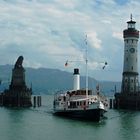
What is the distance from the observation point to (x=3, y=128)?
79.8 m

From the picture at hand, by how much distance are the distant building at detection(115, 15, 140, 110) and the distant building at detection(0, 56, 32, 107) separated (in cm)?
2727

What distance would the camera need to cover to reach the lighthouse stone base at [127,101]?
459 ft

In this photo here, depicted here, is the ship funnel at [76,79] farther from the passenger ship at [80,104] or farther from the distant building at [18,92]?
the distant building at [18,92]

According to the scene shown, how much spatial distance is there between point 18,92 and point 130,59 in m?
34.2

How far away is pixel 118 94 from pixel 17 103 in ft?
96.6

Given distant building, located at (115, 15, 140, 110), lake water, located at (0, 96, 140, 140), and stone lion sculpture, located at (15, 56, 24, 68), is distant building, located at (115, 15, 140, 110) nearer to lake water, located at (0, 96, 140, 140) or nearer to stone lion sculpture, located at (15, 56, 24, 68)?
stone lion sculpture, located at (15, 56, 24, 68)

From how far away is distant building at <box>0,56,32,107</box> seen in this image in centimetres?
14874

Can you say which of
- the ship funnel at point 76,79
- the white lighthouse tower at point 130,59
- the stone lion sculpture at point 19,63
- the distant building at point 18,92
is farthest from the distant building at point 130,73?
the ship funnel at point 76,79

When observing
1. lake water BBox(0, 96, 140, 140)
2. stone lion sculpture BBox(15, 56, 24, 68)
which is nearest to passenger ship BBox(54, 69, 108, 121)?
lake water BBox(0, 96, 140, 140)

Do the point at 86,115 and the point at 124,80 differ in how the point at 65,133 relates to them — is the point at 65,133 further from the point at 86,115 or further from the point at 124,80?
the point at 124,80

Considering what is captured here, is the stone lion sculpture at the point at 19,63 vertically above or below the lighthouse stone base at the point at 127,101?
above

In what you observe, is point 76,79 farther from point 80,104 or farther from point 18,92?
point 18,92

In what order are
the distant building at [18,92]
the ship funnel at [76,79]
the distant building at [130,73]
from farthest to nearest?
the distant building at [18,92] → the distant building at [130,73] → the ship funnel at [76,79]

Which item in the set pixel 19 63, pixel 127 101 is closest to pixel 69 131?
pixel 127 101
